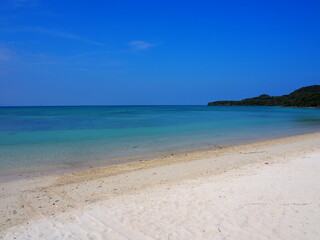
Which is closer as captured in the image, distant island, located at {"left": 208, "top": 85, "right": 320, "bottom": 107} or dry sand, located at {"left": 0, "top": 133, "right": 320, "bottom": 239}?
dry sand, located at {"left": 0, "top": 133, "right": 320, "bottom": 239}

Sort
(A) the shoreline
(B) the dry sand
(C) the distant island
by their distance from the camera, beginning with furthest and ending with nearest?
(C) the distant island
(A) the shoreline
(B) the dry sand

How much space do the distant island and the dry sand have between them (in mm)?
109354

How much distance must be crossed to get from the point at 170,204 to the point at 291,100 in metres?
143

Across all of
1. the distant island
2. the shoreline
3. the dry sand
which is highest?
the distant island

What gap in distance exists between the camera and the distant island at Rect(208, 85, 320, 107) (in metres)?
111

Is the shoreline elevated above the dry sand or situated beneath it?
situated beneath

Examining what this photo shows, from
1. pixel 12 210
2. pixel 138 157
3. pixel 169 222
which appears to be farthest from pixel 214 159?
pixel 12 210

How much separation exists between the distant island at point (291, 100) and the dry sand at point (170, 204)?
359 ft

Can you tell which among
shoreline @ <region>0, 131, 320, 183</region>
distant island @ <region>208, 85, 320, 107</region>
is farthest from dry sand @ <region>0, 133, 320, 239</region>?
distant island @ <region>208, 85, 320, 107</region>

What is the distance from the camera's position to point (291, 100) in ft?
438

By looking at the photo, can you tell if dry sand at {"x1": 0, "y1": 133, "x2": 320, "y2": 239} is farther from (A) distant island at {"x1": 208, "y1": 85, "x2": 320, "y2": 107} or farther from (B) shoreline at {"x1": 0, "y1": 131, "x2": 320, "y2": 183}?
(A) distant island at {"x1": 208, "y1": 85, "x2": 320, "y2": 107}

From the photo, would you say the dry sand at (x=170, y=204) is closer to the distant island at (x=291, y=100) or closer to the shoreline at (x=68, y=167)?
the shoreline at (x=68, y=167)

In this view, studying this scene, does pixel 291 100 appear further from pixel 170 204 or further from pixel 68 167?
pixel 170 204

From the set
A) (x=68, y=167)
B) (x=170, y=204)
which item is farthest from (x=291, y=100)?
(x=170, y=204)
